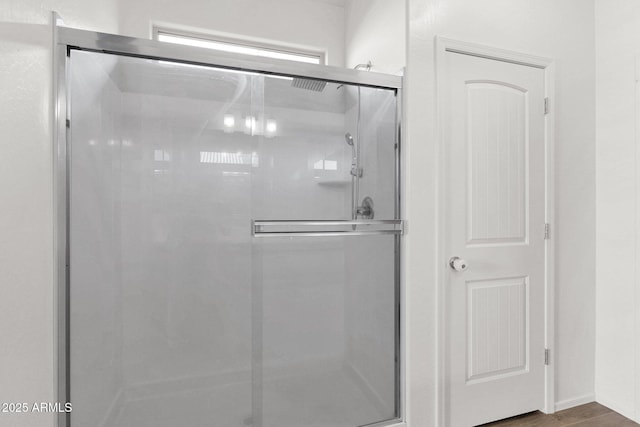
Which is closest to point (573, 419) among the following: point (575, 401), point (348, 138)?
point (575, 401)

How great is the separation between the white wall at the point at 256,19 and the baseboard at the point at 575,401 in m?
2.68

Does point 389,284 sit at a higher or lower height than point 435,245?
lower

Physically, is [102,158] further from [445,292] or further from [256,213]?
[445,292]

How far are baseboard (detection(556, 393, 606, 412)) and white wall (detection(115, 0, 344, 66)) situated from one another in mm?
2684

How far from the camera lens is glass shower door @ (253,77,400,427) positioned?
5.08ft

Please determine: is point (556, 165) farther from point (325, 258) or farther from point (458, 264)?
point (325, 258)

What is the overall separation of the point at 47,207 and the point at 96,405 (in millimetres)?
823

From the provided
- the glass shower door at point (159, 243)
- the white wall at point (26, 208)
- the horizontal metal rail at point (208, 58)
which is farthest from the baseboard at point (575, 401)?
the white wall at point (26, 208)

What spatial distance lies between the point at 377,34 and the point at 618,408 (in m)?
2.69

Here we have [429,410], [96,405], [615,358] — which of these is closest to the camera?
[96,405]

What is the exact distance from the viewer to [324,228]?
1622 mm

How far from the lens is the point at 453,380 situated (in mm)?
1781

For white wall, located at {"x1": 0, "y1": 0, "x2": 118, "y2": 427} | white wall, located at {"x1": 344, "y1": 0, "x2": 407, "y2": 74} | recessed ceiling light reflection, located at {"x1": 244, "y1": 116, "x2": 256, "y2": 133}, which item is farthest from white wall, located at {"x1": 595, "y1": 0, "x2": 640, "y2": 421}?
white wall, located at {"x1": 0, "y1": 0, "x2": 118, "y2": 427}

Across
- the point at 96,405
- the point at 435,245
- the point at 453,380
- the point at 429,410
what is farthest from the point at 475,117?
the point at 96,405
